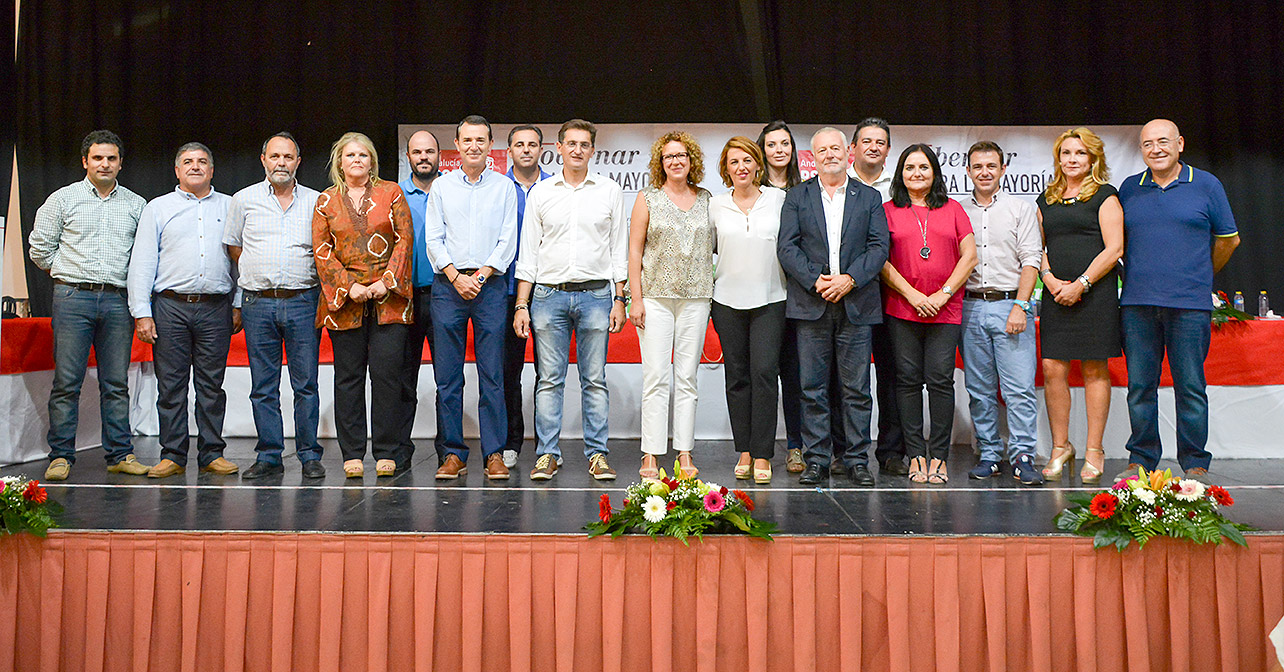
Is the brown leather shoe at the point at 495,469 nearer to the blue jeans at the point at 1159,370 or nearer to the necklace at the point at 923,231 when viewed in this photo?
the necklace at the point at 923,231

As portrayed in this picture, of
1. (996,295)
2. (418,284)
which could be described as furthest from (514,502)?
(996,295)

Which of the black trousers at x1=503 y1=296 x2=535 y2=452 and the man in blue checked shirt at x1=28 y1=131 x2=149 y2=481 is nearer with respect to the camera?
the man in blue checked shirt at x1=28 y1=131 x2=149 y2=481

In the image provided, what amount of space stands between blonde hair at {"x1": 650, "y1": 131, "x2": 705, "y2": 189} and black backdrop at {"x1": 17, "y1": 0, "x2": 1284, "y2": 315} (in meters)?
2.80

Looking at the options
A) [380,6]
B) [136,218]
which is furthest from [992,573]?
[380,6]

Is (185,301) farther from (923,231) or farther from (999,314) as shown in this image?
(999,314)

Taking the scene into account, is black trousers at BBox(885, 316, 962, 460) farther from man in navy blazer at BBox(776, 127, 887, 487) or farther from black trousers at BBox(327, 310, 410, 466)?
black trousers at BBox(327, 310, 410, 466)

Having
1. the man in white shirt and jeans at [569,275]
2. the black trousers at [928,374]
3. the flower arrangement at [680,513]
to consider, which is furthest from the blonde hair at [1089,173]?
the flower arrangement at [680,513]

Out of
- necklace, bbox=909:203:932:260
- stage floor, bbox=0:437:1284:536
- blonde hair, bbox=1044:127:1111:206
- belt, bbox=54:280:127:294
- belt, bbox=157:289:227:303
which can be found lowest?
stage floor, bbox=0:437:1284:536

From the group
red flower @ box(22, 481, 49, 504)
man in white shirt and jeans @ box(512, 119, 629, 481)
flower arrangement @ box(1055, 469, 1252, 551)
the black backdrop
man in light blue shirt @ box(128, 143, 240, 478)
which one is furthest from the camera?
the black backdrop

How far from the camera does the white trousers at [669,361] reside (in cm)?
331

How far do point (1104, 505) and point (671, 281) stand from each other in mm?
1628

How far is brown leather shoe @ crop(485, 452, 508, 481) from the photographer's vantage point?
3338mm

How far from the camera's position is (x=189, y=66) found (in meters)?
6.05

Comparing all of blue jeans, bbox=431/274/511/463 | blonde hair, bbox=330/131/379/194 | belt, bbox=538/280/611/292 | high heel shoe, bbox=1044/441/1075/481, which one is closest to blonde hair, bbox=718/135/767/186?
belt, bbox=538/280/611/292
